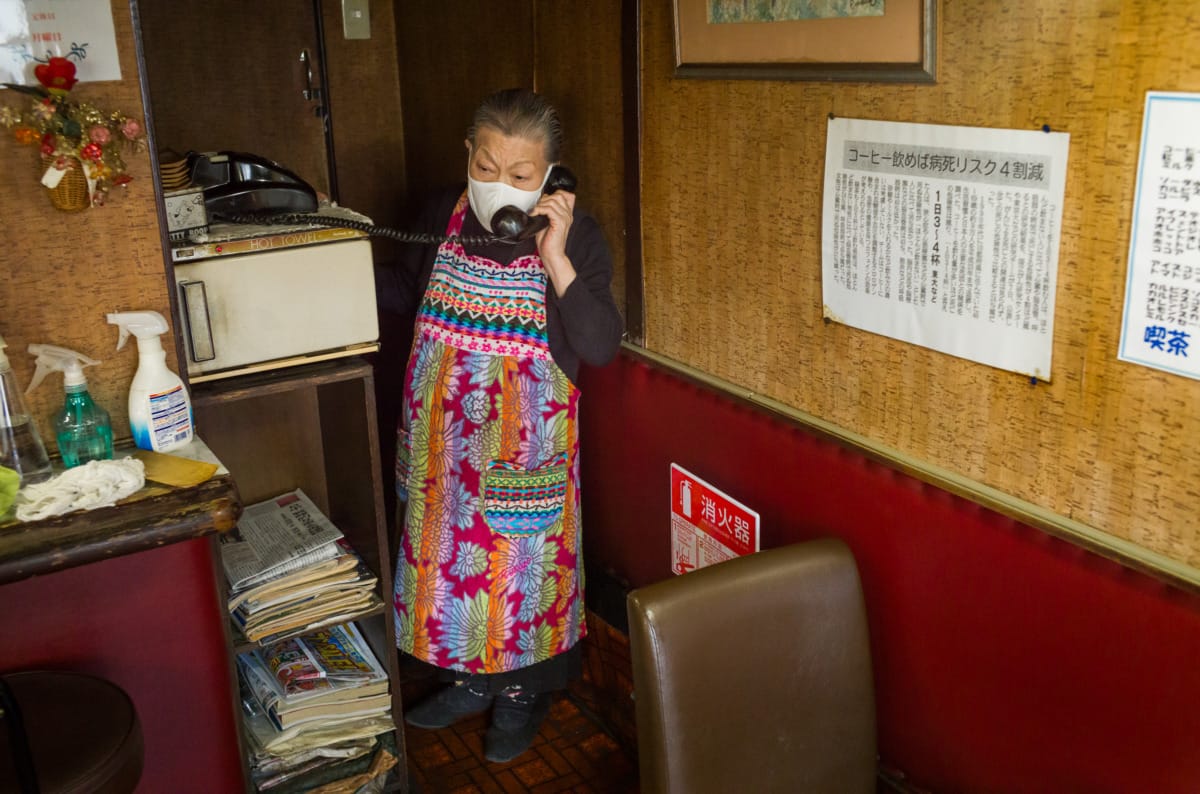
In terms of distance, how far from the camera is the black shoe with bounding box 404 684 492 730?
3152mm

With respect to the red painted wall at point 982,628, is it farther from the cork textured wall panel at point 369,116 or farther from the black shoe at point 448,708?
the cork textured wall panel at point 369,116

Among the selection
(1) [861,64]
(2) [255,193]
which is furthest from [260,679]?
(1) [861,64]

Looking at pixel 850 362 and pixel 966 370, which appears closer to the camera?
pixel 966 370

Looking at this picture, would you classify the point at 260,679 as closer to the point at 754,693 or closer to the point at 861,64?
the point at 754,693

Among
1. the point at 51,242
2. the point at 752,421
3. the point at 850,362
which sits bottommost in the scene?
the point at 752,421

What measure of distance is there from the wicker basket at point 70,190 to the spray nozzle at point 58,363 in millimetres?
248

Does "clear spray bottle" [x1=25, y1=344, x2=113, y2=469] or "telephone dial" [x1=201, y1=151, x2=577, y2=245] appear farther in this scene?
"telephone dial" [x1=201, y1=151, x2=577, y2=245]

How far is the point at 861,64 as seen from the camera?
2.00 meters

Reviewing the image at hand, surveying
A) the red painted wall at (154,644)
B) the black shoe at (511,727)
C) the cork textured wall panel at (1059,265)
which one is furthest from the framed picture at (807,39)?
the black shoe at (511,727)

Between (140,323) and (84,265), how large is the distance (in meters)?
0.14

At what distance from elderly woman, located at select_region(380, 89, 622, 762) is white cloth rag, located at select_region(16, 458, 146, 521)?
1.05 m

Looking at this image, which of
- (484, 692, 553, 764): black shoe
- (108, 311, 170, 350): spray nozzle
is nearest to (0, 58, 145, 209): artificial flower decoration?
(108, 311, 170, 350): spray nozzle

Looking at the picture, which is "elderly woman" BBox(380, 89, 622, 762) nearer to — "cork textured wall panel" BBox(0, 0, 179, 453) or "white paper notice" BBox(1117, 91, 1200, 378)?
"cork textured wall panel" BBox(0, 0, 179, 453)

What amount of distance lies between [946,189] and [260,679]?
6.59 ft
